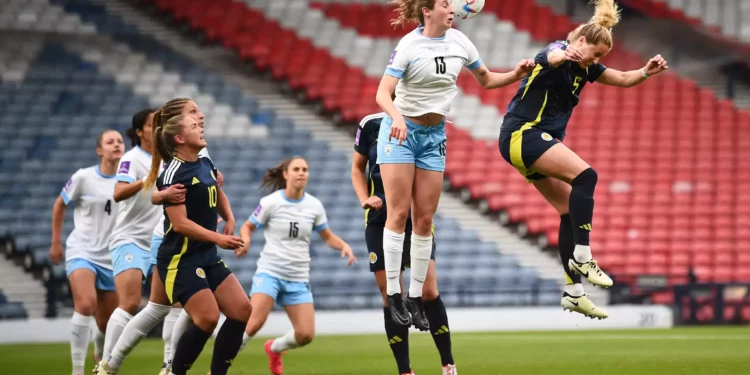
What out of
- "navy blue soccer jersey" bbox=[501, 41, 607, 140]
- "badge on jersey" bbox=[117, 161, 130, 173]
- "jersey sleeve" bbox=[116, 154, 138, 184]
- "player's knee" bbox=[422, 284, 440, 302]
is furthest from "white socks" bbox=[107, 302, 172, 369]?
"navy blue soccer jersey" bbox=[501, 41, 607, 140]

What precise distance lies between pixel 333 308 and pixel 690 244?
6.74 metres

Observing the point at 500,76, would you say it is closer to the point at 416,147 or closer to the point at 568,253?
the point at 416,147

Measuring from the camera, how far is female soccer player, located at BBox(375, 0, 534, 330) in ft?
21.5

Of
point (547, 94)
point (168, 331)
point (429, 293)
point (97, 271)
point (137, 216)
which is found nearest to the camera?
point (547, 94)

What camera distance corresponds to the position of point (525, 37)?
22.1 meters

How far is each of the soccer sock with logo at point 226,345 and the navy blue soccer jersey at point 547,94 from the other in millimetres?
2370

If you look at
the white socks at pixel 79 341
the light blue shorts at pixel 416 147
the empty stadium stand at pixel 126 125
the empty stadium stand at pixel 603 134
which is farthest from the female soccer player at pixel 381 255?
the empty stadium stand at pixel 603 134

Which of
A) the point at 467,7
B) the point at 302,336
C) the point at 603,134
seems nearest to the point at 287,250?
the point at 302,336

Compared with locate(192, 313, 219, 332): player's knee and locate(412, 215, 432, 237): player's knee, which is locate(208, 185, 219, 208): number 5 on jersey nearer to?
locate(192, 313, 219, 332): player's knee

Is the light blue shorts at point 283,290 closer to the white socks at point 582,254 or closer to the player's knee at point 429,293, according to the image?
the player's knee at point 429,293

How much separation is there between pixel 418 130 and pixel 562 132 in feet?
3.88

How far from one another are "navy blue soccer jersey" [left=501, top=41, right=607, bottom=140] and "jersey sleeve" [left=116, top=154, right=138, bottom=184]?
3055 mm

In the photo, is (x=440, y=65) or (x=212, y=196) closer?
(x=440, y=65)

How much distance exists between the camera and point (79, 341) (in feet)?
28.3
